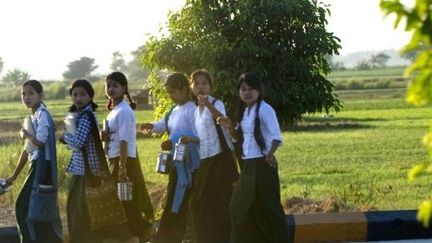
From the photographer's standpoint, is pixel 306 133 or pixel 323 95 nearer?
pixel 323 95

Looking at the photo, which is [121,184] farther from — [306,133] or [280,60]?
Answer: [306,133]

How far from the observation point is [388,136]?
84.7ft

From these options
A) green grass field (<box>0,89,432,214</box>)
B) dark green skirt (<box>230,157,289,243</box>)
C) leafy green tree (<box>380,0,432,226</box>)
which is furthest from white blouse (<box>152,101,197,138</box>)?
leafy green tree (<box>380,0,432,226</box>)

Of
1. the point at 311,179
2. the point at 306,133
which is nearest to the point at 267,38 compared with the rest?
the point at 311,179

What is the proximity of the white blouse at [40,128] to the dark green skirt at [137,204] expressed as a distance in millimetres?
545

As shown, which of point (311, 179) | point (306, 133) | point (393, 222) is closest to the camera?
point (393, 222)

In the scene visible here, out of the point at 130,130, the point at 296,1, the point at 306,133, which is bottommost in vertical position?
the point at 306,133

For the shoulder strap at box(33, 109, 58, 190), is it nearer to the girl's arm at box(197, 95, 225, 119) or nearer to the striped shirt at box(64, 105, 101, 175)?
the striped shirt at box(64, 105, 101, 175)

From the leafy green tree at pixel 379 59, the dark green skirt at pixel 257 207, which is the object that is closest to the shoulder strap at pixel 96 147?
the dark green skirt at pixel 257 207

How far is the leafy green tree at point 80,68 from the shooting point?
134750 mm

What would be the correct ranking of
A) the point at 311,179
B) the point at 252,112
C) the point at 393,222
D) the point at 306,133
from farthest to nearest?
the point at 306,133 → the point at 311,179 → the point at 393,222 → the point at 252,112

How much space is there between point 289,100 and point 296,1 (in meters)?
0.92

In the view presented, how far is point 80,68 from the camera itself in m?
136

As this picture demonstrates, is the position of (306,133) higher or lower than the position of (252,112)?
lower
